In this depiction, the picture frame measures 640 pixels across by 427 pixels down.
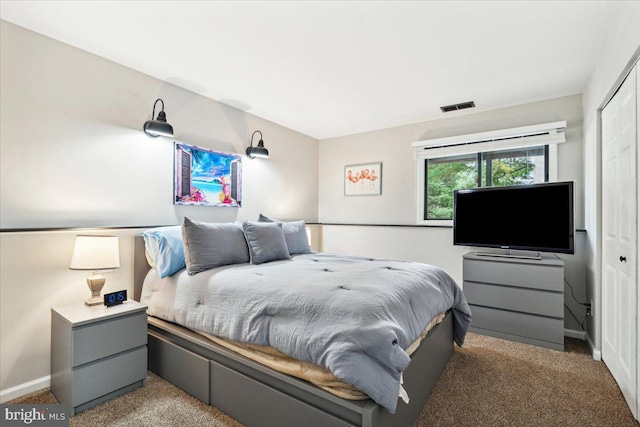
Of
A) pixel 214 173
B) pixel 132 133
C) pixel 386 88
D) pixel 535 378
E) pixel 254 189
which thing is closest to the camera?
pixel 535 378

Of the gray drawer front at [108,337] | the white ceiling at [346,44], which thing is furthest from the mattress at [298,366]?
the white ceiling at [346,44]

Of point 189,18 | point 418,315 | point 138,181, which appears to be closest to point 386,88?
point 189,18

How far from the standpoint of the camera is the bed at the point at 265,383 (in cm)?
137

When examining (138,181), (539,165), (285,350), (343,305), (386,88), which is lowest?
(285,350)

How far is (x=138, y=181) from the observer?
2.71 meters

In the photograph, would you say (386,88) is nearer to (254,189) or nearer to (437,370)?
(254,189)

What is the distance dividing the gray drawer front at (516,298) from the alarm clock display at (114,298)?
302 cm

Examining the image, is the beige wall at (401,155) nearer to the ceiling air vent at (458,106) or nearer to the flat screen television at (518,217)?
the ceiling air vent at (458,106)

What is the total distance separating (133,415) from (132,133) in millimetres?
2113

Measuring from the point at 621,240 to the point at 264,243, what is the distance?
252cm

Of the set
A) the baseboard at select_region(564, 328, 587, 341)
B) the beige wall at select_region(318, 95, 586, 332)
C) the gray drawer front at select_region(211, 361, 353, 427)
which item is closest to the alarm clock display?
the gray drawer front at select_region(211, 361, 353, 427)

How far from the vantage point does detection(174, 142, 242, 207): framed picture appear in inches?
118

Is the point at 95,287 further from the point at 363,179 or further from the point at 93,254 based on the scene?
the point at 363,179

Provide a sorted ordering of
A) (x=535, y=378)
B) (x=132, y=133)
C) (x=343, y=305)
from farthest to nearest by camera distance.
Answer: (x=132, y=133)
(x=535, y=378)
(x=343, y=305)
